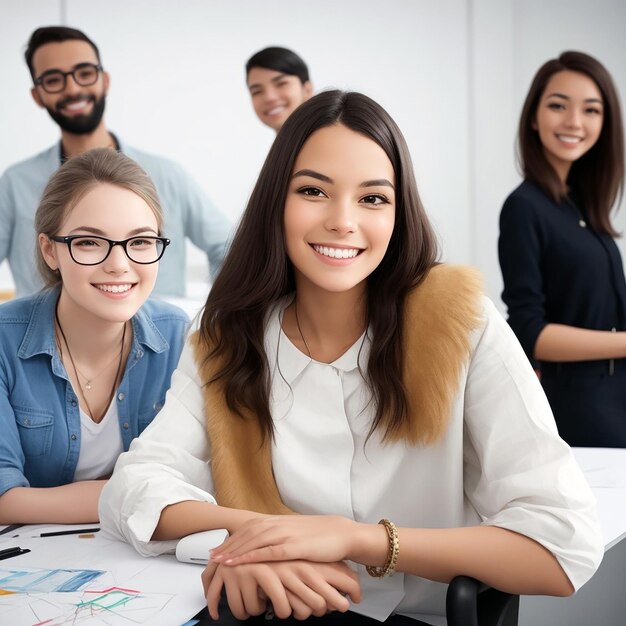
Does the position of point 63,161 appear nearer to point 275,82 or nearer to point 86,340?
point 275,82

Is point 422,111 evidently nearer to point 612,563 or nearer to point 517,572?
point 612,563

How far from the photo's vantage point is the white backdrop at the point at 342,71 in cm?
586

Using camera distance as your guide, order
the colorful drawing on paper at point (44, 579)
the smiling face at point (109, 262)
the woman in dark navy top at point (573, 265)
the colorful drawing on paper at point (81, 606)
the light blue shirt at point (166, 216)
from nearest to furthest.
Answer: the colorful drawing on paper at point (81, 606) < the colorful drawing on paper at point (44, 579) < the smiling face at point (109, 262) < the woman in dark navy top at point (573, 265) < the light blue shirt at point (166, 216)

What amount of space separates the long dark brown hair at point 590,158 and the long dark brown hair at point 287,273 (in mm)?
1511

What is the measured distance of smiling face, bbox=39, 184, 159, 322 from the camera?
2.03 meters

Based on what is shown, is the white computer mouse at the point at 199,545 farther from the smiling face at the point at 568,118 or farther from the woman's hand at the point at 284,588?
the smiling face at the point at 568,118

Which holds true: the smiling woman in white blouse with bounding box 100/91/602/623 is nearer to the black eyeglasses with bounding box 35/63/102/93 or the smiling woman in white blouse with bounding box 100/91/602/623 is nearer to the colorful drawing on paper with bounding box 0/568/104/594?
the colorful drawing on paper with bounding box 0/568/104/594

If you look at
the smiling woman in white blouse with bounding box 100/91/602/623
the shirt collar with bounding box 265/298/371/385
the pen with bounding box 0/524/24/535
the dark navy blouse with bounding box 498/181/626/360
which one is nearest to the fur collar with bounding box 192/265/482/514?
the smiling woman in white blouse with bounding box 100/91/602/623

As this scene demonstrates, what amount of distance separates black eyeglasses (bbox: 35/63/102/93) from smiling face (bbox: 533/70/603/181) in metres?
1.94

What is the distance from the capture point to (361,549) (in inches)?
55.1

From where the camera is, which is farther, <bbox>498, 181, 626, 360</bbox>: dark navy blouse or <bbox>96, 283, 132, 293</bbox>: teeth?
<bbox>498, 181, 626, 360</bbox>: dark navy blouse

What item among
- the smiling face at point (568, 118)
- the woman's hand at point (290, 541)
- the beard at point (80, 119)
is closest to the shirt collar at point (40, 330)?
the woman's hand at point (290, 541)

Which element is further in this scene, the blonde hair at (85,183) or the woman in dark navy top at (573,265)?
the woman in dark navy top at (573,265)

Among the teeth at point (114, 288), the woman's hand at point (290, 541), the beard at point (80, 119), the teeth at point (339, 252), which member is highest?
the beard at point (80, 119)
